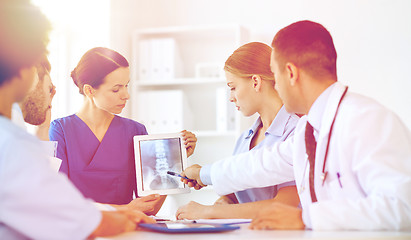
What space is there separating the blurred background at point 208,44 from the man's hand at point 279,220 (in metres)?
2.59

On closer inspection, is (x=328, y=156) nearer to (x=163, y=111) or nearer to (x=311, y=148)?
(x=311, y=148)

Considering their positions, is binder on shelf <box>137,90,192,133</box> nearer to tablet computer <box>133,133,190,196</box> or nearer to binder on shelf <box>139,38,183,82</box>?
binder on shelf <box>139,38,183,82</box>

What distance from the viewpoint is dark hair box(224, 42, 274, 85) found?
191 cm

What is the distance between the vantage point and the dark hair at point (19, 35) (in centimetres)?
95

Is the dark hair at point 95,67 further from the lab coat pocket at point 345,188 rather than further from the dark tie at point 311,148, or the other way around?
the lab coat pocket at point 345,188

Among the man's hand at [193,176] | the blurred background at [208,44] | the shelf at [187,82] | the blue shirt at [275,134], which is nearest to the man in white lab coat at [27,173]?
the man's hand at [193,176]

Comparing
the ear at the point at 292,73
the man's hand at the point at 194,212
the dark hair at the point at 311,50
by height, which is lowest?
the man's hand at the point at 194,212

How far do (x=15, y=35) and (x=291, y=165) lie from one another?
964mm

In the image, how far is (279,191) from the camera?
5.69 feet

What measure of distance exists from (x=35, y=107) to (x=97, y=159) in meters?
0.34

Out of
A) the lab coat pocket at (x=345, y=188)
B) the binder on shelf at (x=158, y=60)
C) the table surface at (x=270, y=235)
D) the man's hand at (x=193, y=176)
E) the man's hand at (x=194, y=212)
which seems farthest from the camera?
the binder on shelf at (x=158, y=60)

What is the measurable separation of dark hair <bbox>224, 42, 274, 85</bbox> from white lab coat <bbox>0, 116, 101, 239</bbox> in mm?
1113

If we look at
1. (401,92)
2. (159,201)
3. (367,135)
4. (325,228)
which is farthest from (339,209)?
(401,92)

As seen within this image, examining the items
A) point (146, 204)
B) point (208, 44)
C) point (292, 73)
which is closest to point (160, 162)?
point (146, 204)
